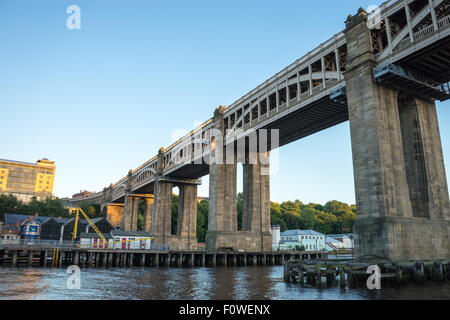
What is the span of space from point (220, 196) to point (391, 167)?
3024cm

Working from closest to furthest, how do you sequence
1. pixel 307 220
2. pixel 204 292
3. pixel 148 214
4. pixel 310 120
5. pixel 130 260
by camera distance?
pixel 204 292 < pixel 310 120 < pixel 130 260 < pixel 148 214 < pixel 307 220

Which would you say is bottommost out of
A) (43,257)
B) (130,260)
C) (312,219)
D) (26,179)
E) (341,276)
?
(130,260)

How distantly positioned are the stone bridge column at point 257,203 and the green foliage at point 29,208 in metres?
74.5

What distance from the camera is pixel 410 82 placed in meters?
30.5

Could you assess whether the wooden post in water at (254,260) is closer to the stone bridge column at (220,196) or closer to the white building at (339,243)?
the stone bridge column at (220,196)

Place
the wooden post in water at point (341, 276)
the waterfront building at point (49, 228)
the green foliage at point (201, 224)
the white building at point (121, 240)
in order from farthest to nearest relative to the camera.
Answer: the green foliage at point (201, 224) < the waterfront building at point (49, 228) < the white building at point (121, 240) < the wooden post in water at point (341, 276)

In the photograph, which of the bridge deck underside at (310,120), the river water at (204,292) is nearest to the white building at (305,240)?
the bridge deck underside at (310,120)

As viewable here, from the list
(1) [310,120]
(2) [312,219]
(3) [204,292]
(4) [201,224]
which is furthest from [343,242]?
(3) [204,292]

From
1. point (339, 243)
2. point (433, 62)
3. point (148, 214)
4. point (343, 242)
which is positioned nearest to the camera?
point (433, 62)

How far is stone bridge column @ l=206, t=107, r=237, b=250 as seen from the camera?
5359 centimetres

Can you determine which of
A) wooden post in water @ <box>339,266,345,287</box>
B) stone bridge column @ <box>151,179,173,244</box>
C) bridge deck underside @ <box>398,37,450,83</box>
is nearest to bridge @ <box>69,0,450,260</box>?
bridge deck underside @ <box>398,37,450,83</box>

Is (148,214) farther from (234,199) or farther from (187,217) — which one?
(234,199)

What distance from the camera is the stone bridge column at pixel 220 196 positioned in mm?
53594

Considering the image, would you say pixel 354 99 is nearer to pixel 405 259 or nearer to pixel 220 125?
pixel 405 259
